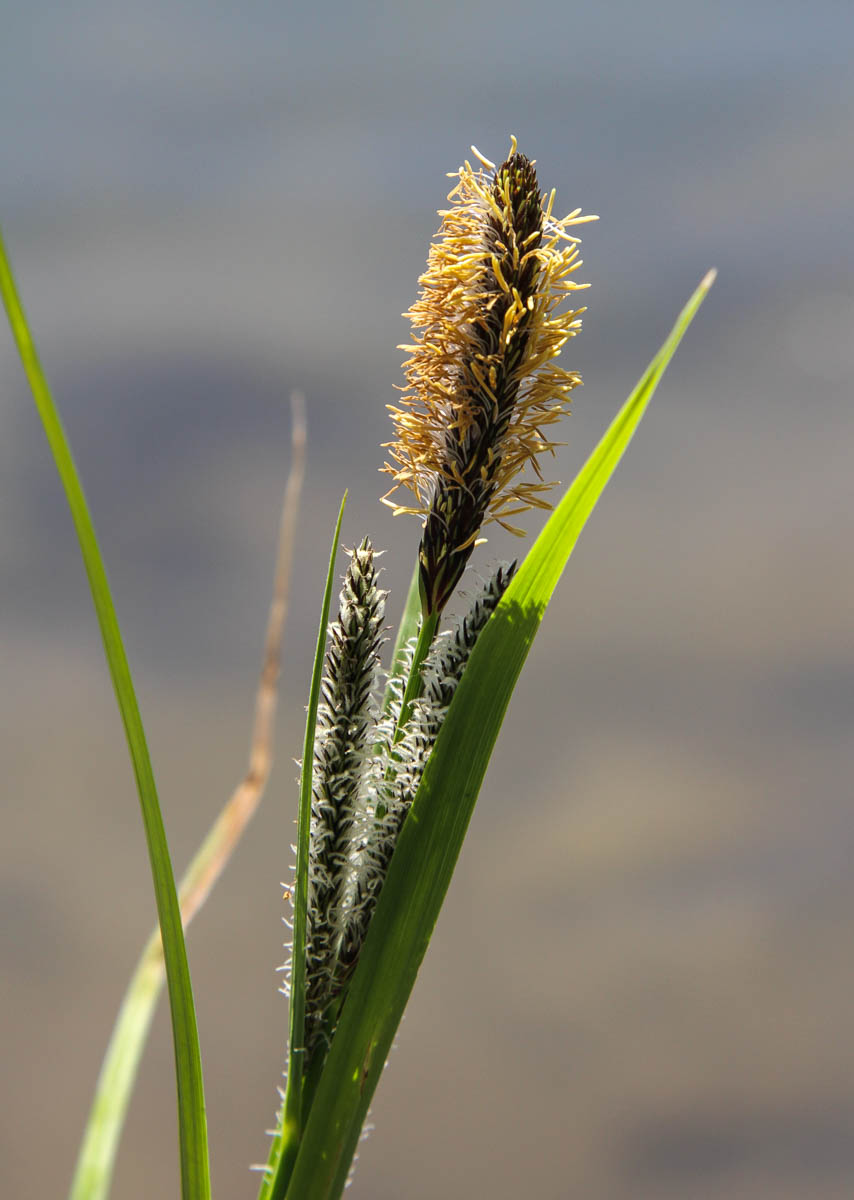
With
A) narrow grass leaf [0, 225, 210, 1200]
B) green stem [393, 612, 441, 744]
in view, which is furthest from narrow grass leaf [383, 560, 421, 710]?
narrow grass leaf [0, 225, 210, 1200]

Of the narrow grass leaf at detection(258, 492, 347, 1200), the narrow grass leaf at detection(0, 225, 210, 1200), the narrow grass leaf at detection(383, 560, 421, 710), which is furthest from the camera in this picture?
the narrow grass leaf at detection(383, 560, 421, 710)

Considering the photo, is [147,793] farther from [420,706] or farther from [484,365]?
[484,365]

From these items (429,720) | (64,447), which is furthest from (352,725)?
(64,447)

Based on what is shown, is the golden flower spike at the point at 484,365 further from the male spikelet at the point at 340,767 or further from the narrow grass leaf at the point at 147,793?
the narrow grass leaf at the point at 147,793

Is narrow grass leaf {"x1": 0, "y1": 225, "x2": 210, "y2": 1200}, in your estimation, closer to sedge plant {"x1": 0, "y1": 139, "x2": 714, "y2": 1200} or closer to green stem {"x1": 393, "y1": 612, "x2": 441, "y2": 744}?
sedge plant {"x1": 0, "y1": 139, "x2": 714, "y2": 1200}

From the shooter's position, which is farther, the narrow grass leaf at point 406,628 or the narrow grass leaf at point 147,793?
the narrow grass leaf at point 406,628

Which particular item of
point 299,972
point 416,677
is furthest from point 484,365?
point 299,972

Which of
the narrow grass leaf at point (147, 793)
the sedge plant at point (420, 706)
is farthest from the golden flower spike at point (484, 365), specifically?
the narrow grass leaf at point (147, 793)

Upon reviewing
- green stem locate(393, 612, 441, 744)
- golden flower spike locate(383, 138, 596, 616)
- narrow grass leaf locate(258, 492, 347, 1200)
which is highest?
golden flower spike locate(383, 138, 596, 616)
